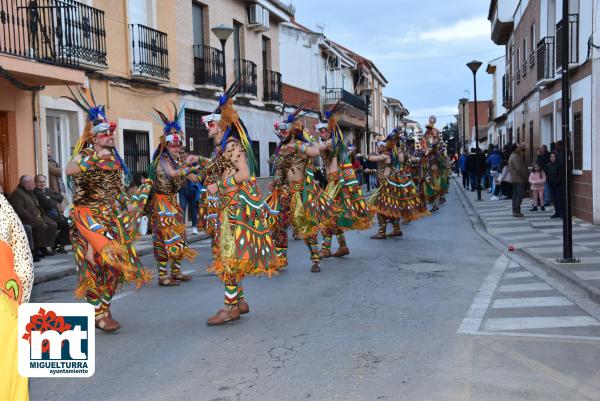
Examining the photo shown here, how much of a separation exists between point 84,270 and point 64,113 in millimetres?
9494

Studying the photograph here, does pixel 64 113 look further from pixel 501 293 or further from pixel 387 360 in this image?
pixel 387 360

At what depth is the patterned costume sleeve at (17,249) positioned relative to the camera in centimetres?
251

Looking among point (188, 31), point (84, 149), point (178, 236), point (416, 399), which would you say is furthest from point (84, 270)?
point (188, 31)

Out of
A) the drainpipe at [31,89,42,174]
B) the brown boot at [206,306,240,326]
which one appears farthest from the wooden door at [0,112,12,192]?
the brown boot at [206,306,240,326]

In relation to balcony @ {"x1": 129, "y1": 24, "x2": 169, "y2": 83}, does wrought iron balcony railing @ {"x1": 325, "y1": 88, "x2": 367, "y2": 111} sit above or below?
above

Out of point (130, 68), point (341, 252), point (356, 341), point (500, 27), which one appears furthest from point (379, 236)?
point (500, 27)

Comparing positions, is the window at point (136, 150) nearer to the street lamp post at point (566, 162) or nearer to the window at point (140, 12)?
the window at point (140, 12)

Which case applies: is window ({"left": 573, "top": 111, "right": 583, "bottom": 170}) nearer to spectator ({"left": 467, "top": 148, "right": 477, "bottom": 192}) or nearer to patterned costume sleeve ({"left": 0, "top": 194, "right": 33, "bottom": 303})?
spectator ({"left": 467, "top": 148, "right": 477, "bottom": 192})

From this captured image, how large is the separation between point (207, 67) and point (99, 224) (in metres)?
15.3

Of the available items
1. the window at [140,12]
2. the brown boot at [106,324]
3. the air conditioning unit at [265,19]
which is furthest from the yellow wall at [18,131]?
the air conditioning unit at [265,19]

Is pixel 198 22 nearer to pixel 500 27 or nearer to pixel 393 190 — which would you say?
pixel 393 190

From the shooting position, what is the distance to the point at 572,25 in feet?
51.1

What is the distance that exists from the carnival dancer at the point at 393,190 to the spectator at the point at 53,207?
228 inches

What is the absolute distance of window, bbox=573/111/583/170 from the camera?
15.3m
